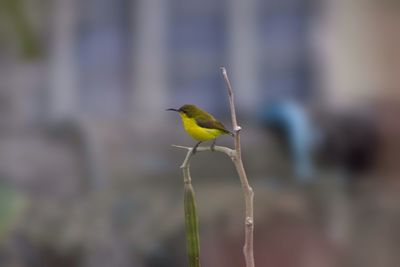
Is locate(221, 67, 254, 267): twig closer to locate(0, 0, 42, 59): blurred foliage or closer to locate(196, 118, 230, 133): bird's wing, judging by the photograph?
locate(196, 118, 230, 133): bird's wing

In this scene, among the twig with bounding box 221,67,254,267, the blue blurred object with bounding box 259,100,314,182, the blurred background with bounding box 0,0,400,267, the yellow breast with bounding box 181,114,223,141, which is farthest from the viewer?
the blue blurred object with bounding box 259,100,314,182

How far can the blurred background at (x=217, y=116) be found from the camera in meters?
3.95

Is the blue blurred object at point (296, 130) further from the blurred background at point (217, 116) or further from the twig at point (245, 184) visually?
the twig at point (245, 184)

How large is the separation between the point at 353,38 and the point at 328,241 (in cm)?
94

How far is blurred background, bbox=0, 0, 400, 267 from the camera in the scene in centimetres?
395

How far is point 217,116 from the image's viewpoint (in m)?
4.08

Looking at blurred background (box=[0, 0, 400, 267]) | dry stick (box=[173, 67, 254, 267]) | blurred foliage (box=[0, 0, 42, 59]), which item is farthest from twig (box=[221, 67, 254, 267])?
blurred background (box=[0, 0, 400, 267])

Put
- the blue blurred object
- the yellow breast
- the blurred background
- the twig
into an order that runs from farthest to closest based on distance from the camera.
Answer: the blue blurred object < the blurred background < the yellow breast < the twig

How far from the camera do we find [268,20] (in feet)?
13.5

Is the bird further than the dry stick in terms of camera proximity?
Yes

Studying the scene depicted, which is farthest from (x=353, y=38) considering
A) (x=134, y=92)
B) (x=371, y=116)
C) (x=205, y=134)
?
(x=205, y=134)

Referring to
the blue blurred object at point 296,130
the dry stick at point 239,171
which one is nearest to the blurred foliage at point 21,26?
the blue blurred object at point 296,130

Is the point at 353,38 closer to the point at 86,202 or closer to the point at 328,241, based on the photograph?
the point at 328,241

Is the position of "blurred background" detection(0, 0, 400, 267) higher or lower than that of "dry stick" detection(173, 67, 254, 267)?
lower
